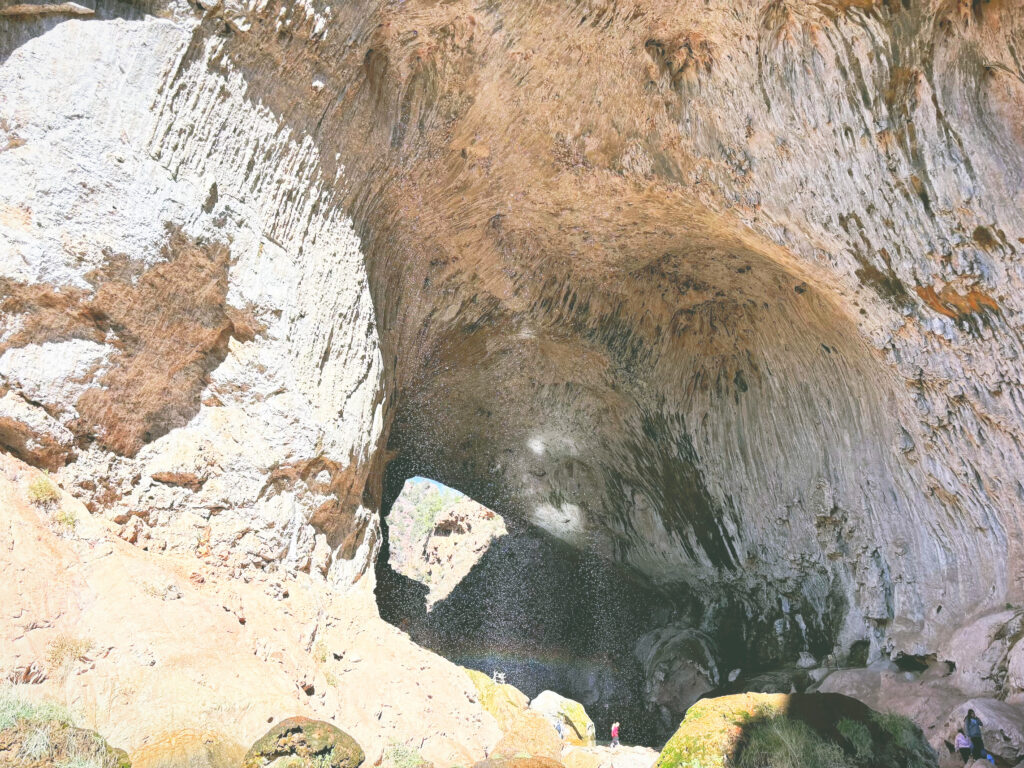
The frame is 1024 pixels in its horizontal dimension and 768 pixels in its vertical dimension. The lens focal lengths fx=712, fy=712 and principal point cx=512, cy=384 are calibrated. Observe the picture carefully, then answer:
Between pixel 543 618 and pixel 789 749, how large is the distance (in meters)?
12.0

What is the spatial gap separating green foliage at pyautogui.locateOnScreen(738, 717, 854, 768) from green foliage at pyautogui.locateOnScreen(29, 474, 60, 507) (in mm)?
6135

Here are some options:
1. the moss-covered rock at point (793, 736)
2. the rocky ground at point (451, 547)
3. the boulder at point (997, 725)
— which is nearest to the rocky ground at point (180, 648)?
the moss-covered rock at point (793, 736)

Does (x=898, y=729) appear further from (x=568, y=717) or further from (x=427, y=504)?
(x=427, y=504)

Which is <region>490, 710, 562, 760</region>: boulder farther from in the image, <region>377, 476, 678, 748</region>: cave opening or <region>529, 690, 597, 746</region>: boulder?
<region>377, 476, 678, 748</region>: cave opening

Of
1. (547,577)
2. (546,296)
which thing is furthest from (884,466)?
(547,577)

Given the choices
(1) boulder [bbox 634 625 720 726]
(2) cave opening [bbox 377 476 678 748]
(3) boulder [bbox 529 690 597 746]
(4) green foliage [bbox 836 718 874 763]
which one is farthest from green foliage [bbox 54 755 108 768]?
(1) boulder [bbox 634 625 720 726]

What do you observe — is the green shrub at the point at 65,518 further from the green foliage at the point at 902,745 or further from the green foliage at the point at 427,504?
the green foliage at the point at 427,504

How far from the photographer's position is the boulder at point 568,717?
33.1 ft

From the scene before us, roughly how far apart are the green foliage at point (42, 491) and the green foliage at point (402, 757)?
371cm

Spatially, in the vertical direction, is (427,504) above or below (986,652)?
below

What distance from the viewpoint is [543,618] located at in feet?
57.3

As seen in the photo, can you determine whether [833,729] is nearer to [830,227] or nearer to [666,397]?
[830,227]

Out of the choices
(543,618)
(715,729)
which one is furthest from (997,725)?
(543,618)

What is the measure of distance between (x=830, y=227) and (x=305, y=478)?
6.82 m
